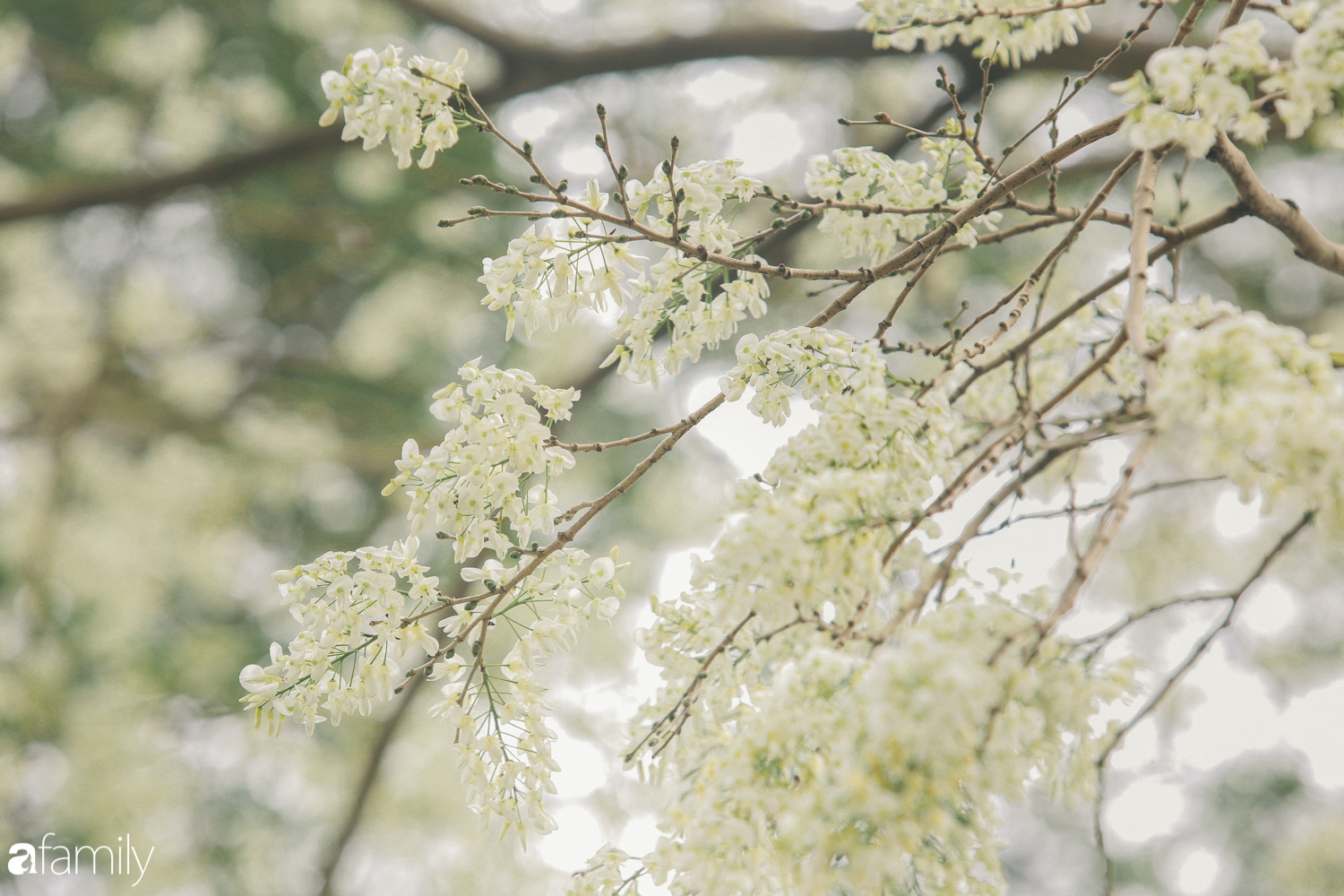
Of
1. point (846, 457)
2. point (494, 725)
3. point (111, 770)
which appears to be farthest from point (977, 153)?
point (111, 770)

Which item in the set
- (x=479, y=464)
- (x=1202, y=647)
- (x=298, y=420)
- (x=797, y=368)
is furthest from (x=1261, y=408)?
(x=298, y=420)

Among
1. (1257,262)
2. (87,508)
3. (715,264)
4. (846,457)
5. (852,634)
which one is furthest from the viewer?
(87,508)

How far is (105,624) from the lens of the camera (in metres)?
4.98

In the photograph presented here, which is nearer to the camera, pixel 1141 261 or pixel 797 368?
pixel 1141 261

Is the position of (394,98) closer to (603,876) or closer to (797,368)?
(797,368)

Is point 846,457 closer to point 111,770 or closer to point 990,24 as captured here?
point 990,24

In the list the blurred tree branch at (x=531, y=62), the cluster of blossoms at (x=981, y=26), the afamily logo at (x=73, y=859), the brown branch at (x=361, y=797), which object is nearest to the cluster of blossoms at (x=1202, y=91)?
the cluster of blossoms at (x=981, y=26)

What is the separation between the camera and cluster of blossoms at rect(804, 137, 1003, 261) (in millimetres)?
1295

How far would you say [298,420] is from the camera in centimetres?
529

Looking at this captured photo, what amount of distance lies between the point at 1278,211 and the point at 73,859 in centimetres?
580

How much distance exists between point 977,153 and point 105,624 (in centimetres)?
547

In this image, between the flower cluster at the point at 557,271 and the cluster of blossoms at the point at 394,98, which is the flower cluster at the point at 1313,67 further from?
the cluster of blossoms at the point at 394,98

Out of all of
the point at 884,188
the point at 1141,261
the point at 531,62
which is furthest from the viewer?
the point at 531,62

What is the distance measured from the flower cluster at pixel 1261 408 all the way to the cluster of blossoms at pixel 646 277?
60 cm
